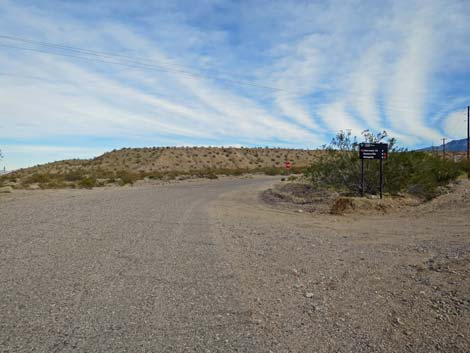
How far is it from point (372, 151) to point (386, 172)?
3.16m

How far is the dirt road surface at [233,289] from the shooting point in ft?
15.3

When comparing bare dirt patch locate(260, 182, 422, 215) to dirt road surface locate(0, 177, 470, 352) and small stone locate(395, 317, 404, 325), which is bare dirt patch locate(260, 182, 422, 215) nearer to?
dirt road surface locate(0, 177, 470, 352)

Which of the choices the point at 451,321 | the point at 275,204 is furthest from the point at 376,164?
the point at 451,321

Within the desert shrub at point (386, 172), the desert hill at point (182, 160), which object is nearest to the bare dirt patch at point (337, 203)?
the desert shrub at point (386, 172)

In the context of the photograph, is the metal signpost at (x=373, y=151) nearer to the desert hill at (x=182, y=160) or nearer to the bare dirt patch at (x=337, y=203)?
the bare dirt patch at (x=337, y=203)

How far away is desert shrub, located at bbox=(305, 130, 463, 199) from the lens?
20.8 meters

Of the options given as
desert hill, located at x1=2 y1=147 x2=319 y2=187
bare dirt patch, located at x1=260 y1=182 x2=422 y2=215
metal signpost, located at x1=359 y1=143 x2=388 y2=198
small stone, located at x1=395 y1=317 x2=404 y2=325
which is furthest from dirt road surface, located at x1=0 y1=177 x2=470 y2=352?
desert hill, located at x1=2 y1=147 x2=319 y2=187

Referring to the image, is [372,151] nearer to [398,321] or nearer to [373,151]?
[373,151]

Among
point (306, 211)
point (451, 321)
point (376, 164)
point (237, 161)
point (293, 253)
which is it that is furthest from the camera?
point (237, 161)

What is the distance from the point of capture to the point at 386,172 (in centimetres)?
2100

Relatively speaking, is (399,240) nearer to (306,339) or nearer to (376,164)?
(306,339)

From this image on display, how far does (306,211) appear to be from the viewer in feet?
58.2

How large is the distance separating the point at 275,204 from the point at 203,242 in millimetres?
11086

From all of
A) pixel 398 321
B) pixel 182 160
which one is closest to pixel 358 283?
pixel 398 321
